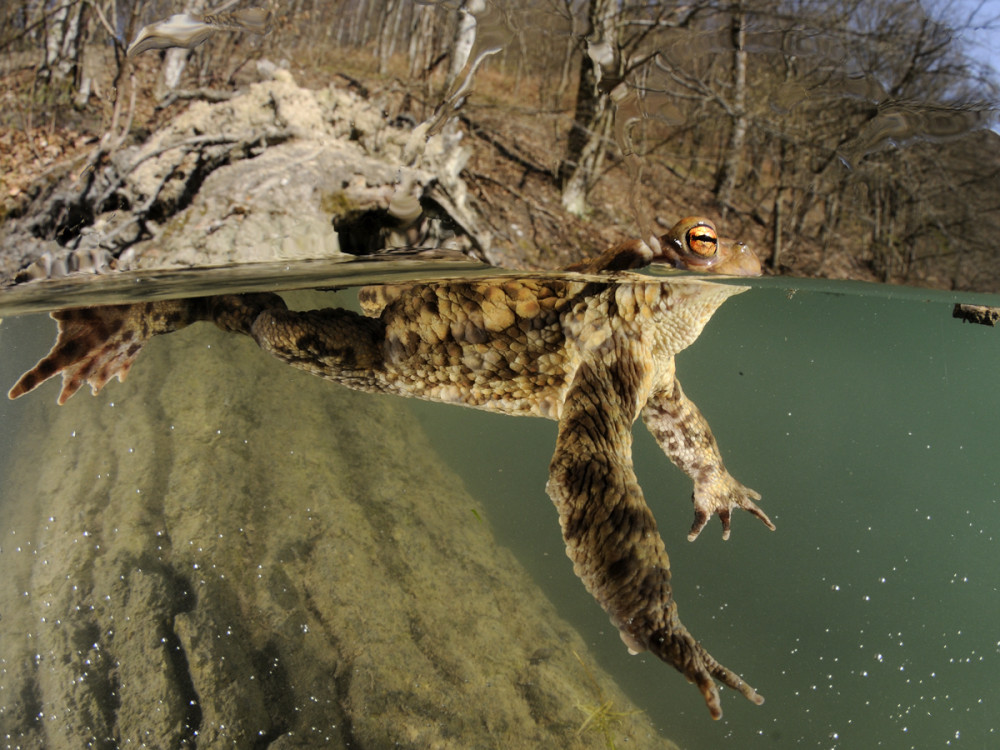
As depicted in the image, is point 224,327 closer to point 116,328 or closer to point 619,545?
point 116,328

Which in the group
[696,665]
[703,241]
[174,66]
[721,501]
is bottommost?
[721,501]

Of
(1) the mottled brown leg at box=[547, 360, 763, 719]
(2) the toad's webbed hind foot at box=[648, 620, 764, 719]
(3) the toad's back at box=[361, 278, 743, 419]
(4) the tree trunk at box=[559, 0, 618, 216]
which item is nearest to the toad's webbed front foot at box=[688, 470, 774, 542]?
(3) the toad's back at box=[361, 278, 743, 419]

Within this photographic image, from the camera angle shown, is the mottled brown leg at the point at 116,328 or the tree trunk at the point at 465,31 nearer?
the tree trunk at the point at 465,31

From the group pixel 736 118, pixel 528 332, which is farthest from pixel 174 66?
pixel 528 332

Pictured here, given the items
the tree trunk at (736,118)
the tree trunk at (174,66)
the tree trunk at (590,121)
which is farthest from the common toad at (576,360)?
the tree trunk at (174,66)

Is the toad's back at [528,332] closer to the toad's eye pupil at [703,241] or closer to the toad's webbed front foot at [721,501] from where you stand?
the toad's eye pupil at [703,241]

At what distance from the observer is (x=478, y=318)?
3213 mm

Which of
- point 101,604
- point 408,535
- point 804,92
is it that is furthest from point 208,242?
point 408,535

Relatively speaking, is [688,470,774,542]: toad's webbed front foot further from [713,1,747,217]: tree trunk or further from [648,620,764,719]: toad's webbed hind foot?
[713,1,747,217]: tree trunk

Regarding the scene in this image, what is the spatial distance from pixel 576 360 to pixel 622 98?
1697mm

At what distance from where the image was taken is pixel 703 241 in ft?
6.58

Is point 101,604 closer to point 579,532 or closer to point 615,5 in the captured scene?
point 579,532

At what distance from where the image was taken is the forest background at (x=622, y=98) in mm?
1472

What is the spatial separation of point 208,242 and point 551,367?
5.96 ft
